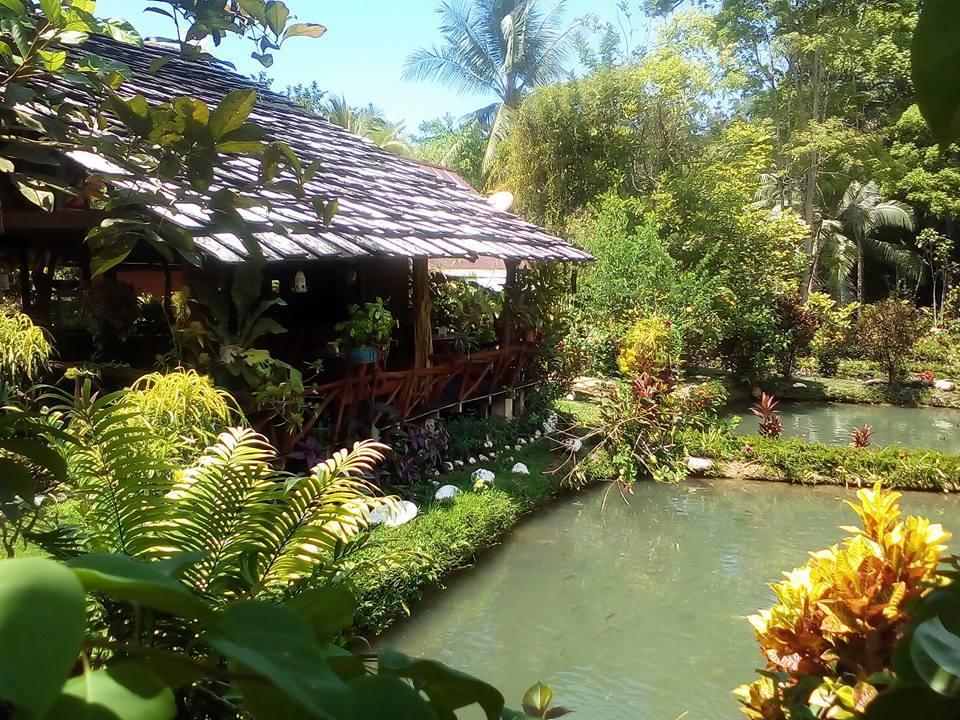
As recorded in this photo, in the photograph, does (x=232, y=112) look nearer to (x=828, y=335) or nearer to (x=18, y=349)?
(x=18, y=349)

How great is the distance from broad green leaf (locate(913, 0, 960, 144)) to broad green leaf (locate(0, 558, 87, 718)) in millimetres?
412

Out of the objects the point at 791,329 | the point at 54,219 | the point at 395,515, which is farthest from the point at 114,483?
the point at 791,329

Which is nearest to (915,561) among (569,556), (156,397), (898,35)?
(156,397)

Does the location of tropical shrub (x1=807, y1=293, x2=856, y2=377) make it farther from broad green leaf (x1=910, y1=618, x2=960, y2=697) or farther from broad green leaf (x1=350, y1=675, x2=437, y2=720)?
broad green leaf (x1=350, y1=675, x2=437, y2=720)

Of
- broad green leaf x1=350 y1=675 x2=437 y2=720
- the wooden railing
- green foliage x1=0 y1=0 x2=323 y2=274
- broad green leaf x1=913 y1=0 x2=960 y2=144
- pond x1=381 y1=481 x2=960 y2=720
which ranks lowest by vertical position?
pond x1=381 y1=481 x2=960 y2=720

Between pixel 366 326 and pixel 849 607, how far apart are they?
5135 millimetres

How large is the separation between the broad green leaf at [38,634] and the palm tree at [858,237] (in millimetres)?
22217

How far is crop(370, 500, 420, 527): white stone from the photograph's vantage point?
5.80 m

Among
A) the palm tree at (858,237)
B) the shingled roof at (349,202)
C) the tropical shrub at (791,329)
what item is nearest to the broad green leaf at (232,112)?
the shingled roof at (349,202)

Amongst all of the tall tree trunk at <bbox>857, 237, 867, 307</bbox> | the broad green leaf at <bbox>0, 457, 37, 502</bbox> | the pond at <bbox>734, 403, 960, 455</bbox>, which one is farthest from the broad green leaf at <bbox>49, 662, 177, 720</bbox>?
the tall tree trunk at <bbox>857, 237, 867, 307</bbox>

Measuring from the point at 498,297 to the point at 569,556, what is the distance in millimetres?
4127

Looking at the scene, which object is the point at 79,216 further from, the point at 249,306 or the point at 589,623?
the point at 589,623

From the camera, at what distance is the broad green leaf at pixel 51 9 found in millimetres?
1149

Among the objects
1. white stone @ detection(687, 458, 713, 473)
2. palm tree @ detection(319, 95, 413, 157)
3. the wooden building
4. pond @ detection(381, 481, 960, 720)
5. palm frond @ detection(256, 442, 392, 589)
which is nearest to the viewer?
palm frond @ detection(256, 442, 392, 589)
